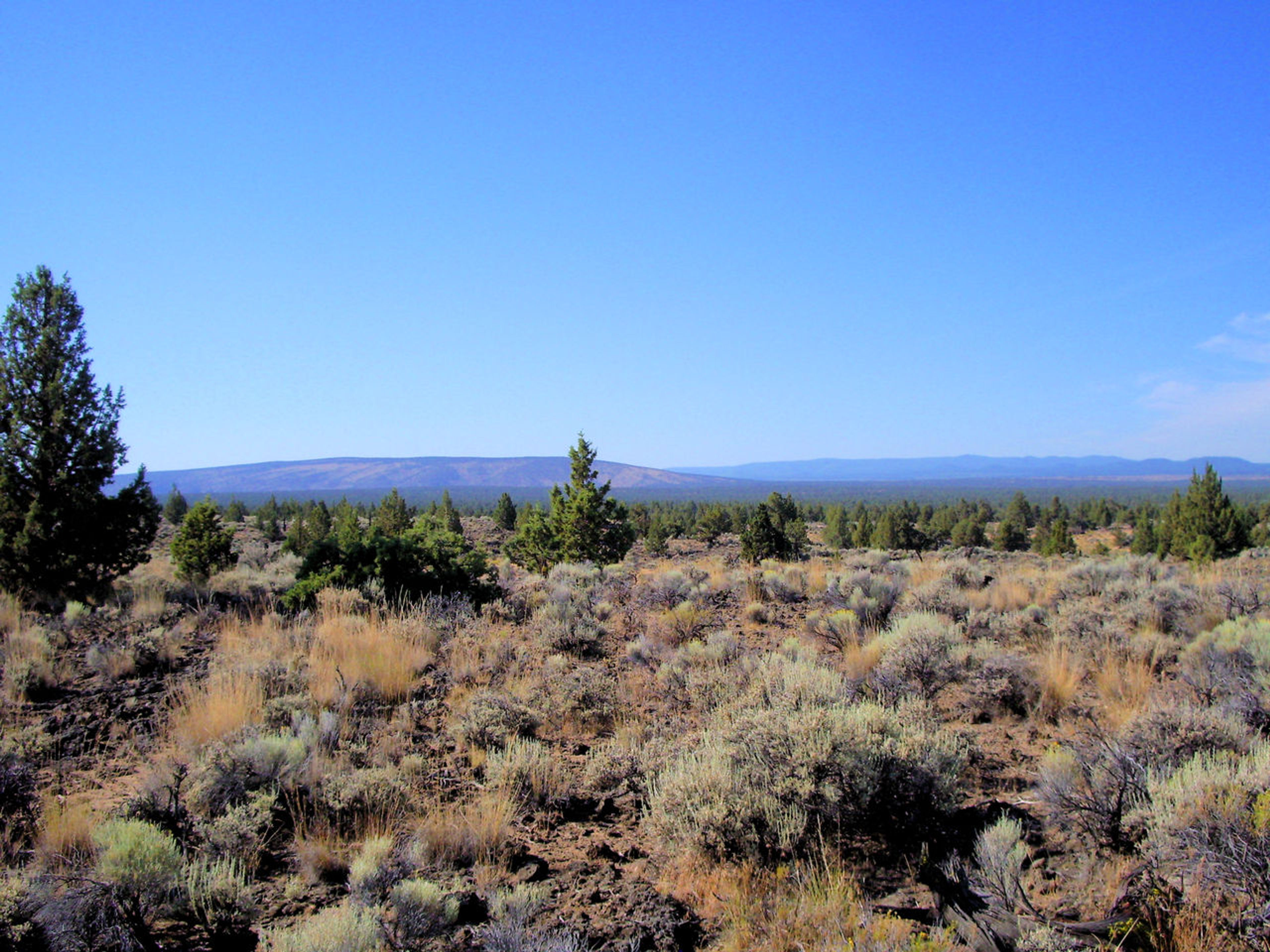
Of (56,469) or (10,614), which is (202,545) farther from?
(10,614)

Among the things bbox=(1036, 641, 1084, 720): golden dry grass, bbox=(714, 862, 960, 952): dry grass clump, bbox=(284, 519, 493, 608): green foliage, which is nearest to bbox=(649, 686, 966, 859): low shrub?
bbox=(714, 862, 960, 952): dry grass clump

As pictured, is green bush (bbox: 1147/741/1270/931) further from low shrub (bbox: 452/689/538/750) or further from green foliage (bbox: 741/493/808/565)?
green foliage (bbox: 741/493/808/565)

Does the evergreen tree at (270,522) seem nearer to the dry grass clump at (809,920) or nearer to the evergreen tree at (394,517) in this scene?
the evergreen tree at (394,517)

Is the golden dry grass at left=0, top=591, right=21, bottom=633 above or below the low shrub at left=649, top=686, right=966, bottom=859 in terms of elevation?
above

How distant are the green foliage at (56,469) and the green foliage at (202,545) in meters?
7.67

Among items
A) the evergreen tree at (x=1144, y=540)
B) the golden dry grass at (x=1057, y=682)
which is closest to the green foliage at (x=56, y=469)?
the golden dry grass at (x=1057, y=682)

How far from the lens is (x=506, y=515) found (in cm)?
5169

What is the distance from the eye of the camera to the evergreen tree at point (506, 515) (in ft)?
168

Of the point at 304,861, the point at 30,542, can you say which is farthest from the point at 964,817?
the point at 30,542

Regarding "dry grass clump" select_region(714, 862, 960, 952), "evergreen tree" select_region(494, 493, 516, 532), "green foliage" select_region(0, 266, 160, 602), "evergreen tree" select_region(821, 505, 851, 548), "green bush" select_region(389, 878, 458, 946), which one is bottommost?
"evergreen tree" select_region(821, 505, 851, 548)

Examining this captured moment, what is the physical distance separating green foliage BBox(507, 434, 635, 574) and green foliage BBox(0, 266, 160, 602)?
1463 cm

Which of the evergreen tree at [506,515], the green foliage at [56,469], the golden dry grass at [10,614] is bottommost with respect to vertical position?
the evergreen tree at [506,515]

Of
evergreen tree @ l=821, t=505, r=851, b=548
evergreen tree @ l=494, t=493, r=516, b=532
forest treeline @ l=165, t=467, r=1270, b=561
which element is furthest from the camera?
evergreen tree @ l=821, t=505, r=851, b=548

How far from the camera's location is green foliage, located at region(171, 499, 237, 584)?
18.3 metres
